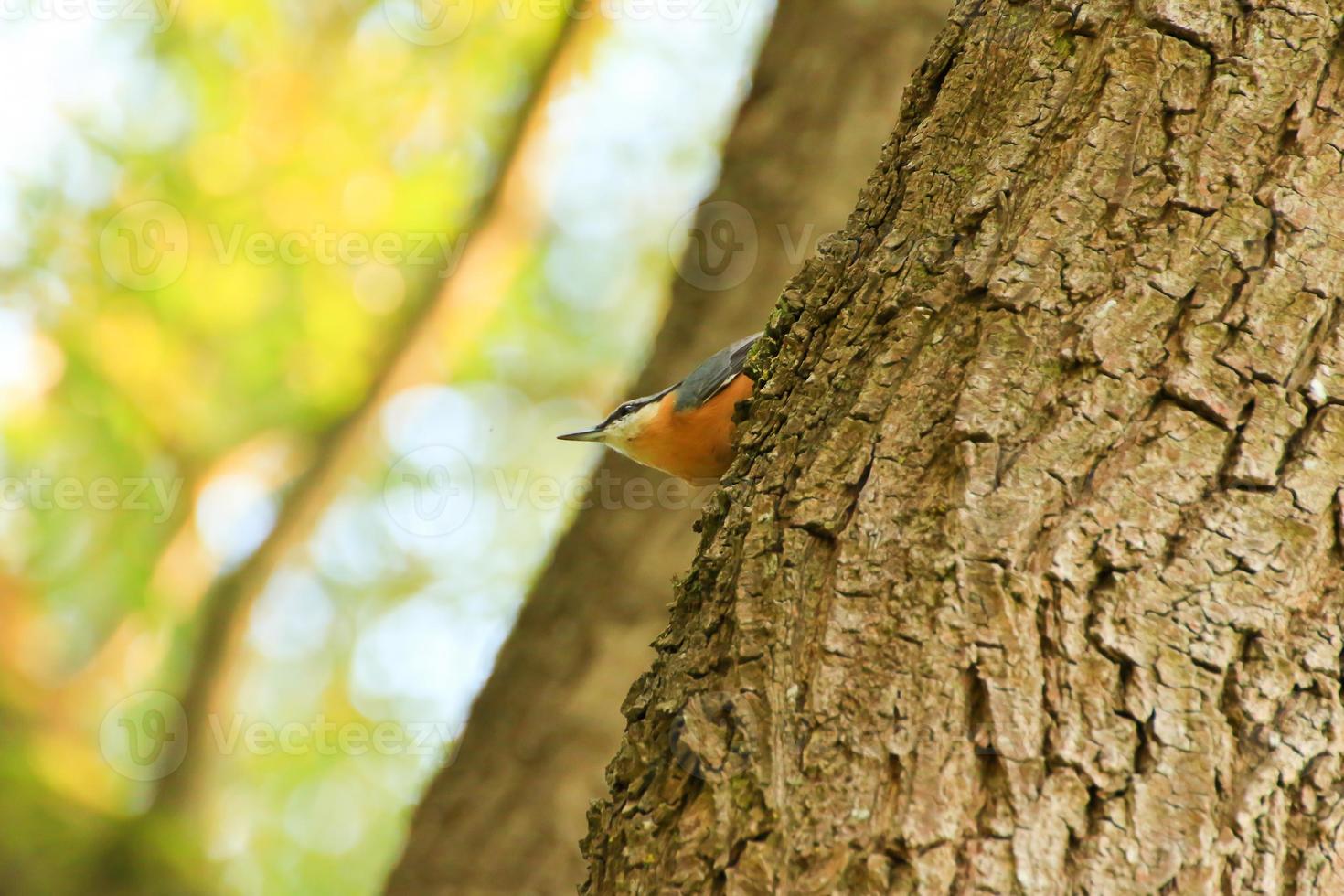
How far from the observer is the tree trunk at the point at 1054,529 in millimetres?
1761

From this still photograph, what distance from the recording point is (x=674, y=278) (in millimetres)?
5562

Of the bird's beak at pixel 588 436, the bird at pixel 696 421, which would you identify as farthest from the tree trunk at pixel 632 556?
the bird at pixel 696 421

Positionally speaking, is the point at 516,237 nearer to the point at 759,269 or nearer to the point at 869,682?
the point at 759,269

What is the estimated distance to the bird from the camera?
437cm

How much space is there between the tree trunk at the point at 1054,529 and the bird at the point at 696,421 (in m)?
1.90

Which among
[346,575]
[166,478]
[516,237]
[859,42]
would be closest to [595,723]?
[859,42]

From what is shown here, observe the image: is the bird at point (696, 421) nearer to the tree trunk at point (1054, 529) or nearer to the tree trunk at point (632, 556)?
the tree trunk at point (632, 556)

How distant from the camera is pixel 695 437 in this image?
4496 millimetres

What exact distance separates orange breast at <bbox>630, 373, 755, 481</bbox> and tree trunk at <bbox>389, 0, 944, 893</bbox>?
469 mm

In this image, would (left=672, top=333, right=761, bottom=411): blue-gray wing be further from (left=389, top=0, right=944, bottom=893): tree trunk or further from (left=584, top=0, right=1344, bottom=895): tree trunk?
(left=584, top=0, right=1344, bottom=895): tree trunk

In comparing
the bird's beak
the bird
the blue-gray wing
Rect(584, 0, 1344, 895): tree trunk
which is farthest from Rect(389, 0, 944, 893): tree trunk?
Rect(584, 0, 1344, 895): tree trunk

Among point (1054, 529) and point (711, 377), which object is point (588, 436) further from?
point (1054, 529)

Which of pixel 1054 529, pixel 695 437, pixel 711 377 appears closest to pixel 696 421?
pixel 695 437

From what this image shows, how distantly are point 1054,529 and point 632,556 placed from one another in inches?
128
